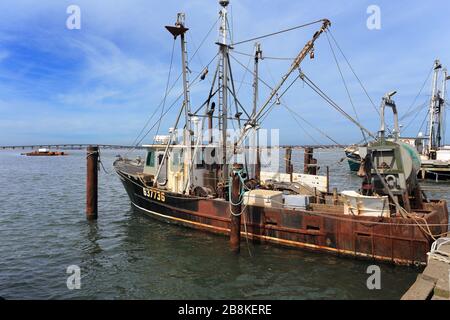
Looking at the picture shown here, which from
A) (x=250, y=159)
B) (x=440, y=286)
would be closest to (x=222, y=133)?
(x=250, y=159)

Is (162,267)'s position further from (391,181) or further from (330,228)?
(391,181)

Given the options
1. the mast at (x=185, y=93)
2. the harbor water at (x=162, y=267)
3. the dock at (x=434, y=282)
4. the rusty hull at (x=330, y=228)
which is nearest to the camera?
the dock at (x=434, y=282)

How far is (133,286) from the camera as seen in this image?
9539 mm

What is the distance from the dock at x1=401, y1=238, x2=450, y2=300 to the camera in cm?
643

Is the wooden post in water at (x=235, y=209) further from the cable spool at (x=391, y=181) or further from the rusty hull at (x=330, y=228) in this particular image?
the cable spool at (x=391, y=181)

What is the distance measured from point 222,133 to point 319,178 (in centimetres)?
611

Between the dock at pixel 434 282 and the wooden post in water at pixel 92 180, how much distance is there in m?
14.3

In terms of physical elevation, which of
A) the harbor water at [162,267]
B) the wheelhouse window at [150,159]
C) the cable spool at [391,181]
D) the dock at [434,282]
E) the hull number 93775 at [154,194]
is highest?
the wheelhouse window at [150,159]

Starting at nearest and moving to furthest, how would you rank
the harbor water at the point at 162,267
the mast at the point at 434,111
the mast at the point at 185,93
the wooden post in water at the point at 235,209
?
the harbor water at the point at 162,267
the wooden post in water at the point at 235,209
the mast at the point at 185,93
the mast at the point at 434,111

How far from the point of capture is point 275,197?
1269 cm

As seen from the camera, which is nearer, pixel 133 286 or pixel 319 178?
pixel 133 286

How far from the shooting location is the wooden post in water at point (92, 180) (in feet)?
53.9

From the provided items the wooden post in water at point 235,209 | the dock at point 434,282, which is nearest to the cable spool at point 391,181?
the dock at point 434,282
